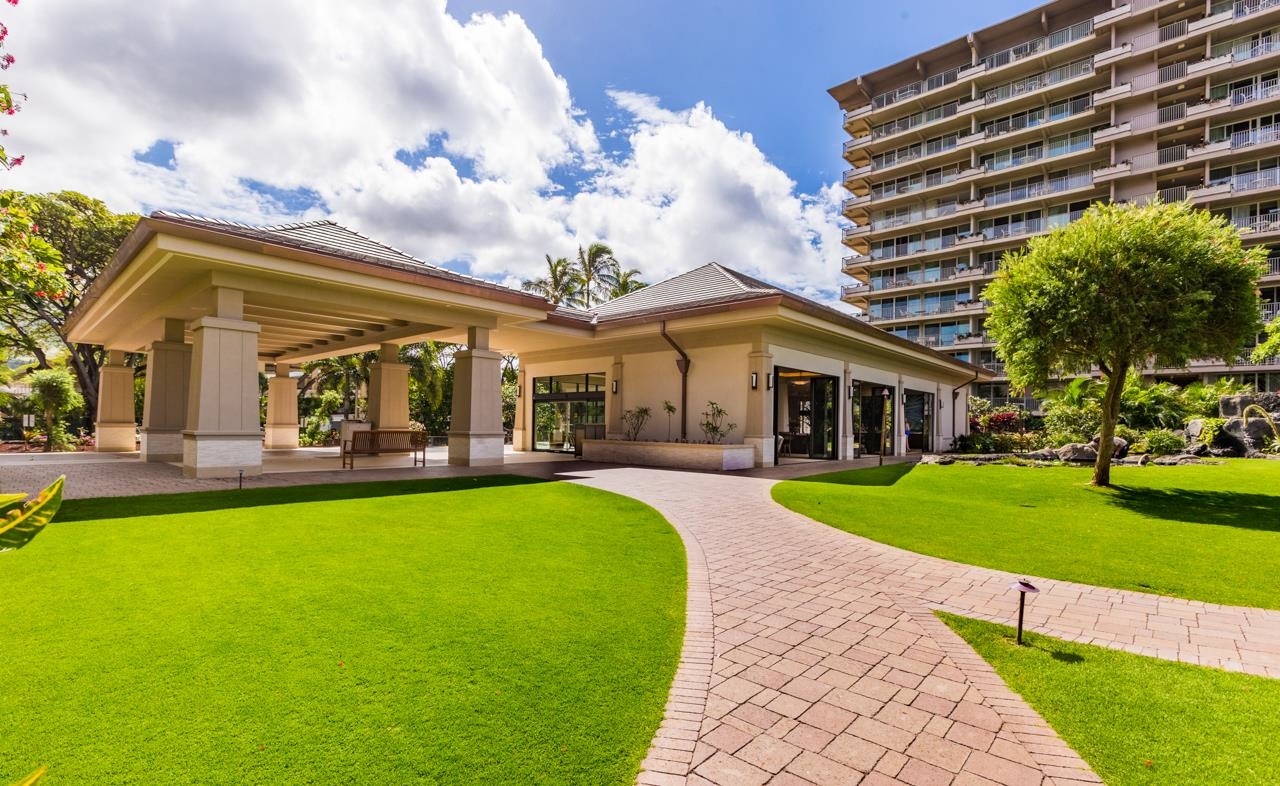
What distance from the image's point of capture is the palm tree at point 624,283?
37.5m

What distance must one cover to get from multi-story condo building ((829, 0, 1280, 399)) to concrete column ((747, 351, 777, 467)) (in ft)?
114

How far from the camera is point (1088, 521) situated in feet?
29.1

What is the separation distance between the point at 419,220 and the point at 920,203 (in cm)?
4258

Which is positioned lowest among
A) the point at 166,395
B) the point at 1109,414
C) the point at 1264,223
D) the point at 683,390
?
the point at 1109,414

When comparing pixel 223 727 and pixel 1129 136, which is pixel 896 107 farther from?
pixel 223 727

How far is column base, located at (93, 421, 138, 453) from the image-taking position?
746 inches

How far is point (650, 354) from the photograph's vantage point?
18219 mm

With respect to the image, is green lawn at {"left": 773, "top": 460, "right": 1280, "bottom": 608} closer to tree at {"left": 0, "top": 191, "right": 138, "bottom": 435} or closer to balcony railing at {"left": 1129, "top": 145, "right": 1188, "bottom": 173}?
tree at {"left": 0, "top": 191, "right": 138, "bottom": 435}

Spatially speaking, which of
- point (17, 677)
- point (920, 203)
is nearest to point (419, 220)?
point (17, 677)

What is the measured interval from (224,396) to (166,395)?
282 inches

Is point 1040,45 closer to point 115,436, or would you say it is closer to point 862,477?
point 862,477

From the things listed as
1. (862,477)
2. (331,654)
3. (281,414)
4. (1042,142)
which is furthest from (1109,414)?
(1042,142)

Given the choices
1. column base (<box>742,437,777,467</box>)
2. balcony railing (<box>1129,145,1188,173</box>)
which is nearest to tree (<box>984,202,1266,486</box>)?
column base (<box>742,437,777,467</box>)

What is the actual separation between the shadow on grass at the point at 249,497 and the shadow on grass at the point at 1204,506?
10656mm
